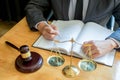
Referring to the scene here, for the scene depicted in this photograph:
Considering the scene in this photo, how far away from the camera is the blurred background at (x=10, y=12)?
2.53 m

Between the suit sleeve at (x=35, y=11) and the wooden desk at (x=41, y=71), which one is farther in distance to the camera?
the suit sleeve at (x=35, y=11)

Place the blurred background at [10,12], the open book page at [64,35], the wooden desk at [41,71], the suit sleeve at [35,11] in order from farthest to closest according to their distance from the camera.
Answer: the blurred background at [10,12] < the suit sleeve at [35,11] < the open book page at [64,35] < the wooden desk at [41,71]

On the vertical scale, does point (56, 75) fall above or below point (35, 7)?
below

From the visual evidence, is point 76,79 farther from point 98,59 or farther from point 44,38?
point 44,38

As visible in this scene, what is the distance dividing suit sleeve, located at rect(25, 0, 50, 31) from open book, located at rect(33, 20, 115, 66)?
0.11 metres

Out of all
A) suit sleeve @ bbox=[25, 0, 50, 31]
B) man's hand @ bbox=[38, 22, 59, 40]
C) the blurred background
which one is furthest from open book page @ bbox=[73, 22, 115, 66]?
the blurred background

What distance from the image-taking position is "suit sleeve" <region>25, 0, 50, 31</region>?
124 cm

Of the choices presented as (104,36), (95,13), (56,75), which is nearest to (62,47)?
(56,75)

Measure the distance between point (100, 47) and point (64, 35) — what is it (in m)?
0.21

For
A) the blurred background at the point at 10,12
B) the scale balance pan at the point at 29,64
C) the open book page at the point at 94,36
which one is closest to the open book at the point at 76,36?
the open book page at the point at 94,36

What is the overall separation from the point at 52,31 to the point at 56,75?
0.93 feet

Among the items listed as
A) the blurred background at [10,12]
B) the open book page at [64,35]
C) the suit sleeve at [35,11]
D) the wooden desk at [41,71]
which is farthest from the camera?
the blurred background at [10,12]

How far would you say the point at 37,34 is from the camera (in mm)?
1169

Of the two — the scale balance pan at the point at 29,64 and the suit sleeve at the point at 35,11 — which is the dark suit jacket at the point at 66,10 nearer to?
the suit sleeve at the point at 35,11
